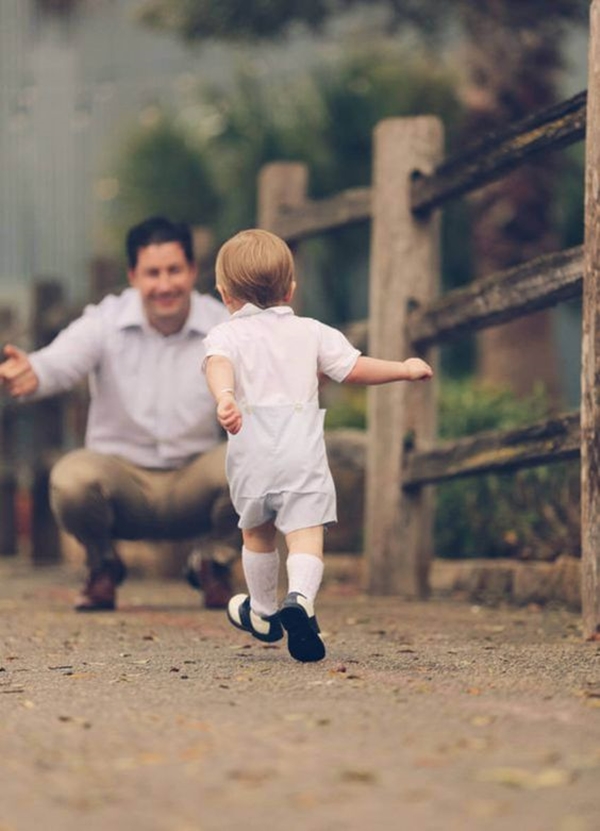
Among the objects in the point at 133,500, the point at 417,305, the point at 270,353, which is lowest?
the point at 133,500

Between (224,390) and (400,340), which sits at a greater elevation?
(400,340)

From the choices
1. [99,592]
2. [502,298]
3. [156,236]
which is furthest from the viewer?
→ [156,236]

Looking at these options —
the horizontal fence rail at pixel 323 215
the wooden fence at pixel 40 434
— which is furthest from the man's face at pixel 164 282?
the wooden fence at pixel 40 434

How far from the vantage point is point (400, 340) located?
7.05 meters

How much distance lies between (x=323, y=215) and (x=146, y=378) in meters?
1.24

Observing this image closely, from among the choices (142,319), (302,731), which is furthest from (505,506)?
(302,731)

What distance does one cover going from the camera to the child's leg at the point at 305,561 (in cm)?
470

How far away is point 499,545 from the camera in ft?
26.6

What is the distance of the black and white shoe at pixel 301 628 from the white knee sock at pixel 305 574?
8 cm

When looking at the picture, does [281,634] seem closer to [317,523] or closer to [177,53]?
[317,523]

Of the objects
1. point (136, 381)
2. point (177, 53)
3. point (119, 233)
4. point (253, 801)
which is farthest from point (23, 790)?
point (177, 53)

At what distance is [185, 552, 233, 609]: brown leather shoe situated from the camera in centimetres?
676

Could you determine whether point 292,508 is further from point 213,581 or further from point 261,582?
point 213,581

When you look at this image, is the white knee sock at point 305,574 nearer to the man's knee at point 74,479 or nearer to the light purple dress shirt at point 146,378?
the man's knee at point 74,479
